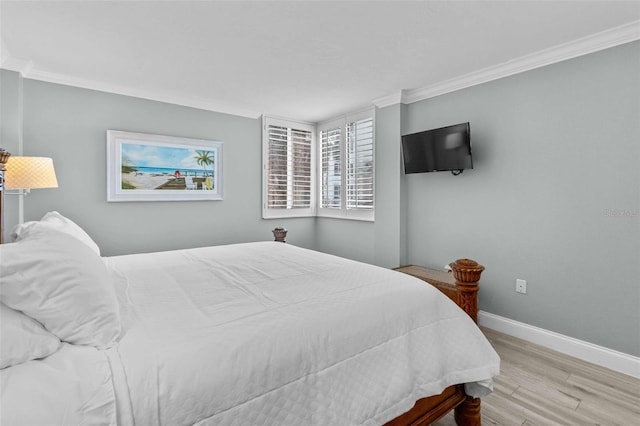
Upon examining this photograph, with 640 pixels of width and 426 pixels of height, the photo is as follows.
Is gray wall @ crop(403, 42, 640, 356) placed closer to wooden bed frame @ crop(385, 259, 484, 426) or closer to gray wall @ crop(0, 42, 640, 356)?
gray wall @ crop(0, 42, 640, 356)

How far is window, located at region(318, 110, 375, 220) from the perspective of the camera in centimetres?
421

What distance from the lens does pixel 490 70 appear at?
3.02 m

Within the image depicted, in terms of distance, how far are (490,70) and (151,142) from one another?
143 inches

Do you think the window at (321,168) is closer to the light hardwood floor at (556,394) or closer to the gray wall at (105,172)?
the gray wall at (105,172)

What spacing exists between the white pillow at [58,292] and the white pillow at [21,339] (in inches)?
0.8

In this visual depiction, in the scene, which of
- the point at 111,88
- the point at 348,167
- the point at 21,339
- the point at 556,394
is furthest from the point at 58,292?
the point at 348,167

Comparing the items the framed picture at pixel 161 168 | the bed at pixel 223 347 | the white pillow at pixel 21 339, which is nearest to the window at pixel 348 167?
the framed picture at pixel 161 168

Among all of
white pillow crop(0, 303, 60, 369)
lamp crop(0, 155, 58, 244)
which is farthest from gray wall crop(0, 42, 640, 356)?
white pillow crop(0, 303, 60, 369)

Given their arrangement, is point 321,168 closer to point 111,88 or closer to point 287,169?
point 287,169

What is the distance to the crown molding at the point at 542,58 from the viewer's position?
7.57 ft

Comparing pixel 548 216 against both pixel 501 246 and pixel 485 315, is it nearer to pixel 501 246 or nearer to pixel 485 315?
pixel 501 246

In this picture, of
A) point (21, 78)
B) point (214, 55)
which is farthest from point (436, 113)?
point (21, 78)

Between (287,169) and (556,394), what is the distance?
3.84 meters

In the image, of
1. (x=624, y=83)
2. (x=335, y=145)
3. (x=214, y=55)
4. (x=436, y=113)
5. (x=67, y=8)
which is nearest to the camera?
(x=67, y=8)
